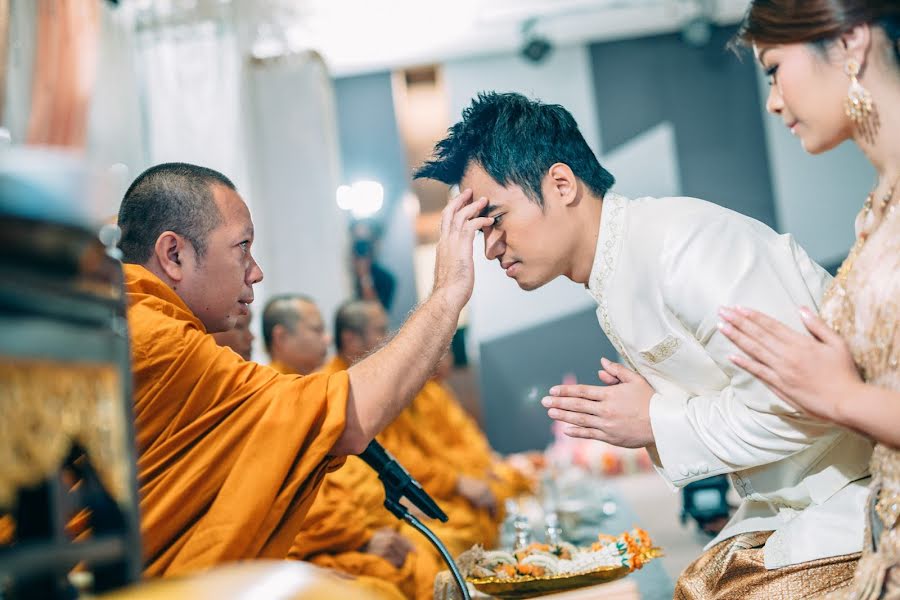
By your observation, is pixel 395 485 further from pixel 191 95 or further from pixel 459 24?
pixel 459 24

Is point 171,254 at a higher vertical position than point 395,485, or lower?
higher

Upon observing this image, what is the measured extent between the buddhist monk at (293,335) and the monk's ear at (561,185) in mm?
2145

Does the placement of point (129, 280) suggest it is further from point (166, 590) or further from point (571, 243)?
point (166, 590)

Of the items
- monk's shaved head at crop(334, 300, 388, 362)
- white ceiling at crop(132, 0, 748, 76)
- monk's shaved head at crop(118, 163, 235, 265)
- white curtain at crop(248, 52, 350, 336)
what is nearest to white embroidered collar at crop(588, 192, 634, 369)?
monk's shaved head at crop(118, 163, 235, 265)

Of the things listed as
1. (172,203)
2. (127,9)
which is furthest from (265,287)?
(172,203)

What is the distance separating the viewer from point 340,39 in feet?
26.1

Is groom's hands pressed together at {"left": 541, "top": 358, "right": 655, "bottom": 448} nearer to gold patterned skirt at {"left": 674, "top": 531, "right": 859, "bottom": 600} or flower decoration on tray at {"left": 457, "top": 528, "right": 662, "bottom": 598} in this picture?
gold patterned skirt at {"left": 674, "top": 531, "right": 859, "bottom": 600}

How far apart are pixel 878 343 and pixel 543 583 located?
0.91m

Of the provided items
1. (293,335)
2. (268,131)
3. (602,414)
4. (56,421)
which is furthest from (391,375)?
(268,131)

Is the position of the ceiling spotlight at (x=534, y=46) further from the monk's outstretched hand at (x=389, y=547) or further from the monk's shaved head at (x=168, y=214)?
the monk's shaved head at (x=168, y=214)

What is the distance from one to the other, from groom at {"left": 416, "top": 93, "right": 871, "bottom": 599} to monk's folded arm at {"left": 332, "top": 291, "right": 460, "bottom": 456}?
0.24m

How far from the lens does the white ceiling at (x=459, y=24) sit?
7512mm

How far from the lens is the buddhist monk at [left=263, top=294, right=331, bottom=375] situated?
4.12 meters

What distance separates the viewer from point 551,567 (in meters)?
2.08
